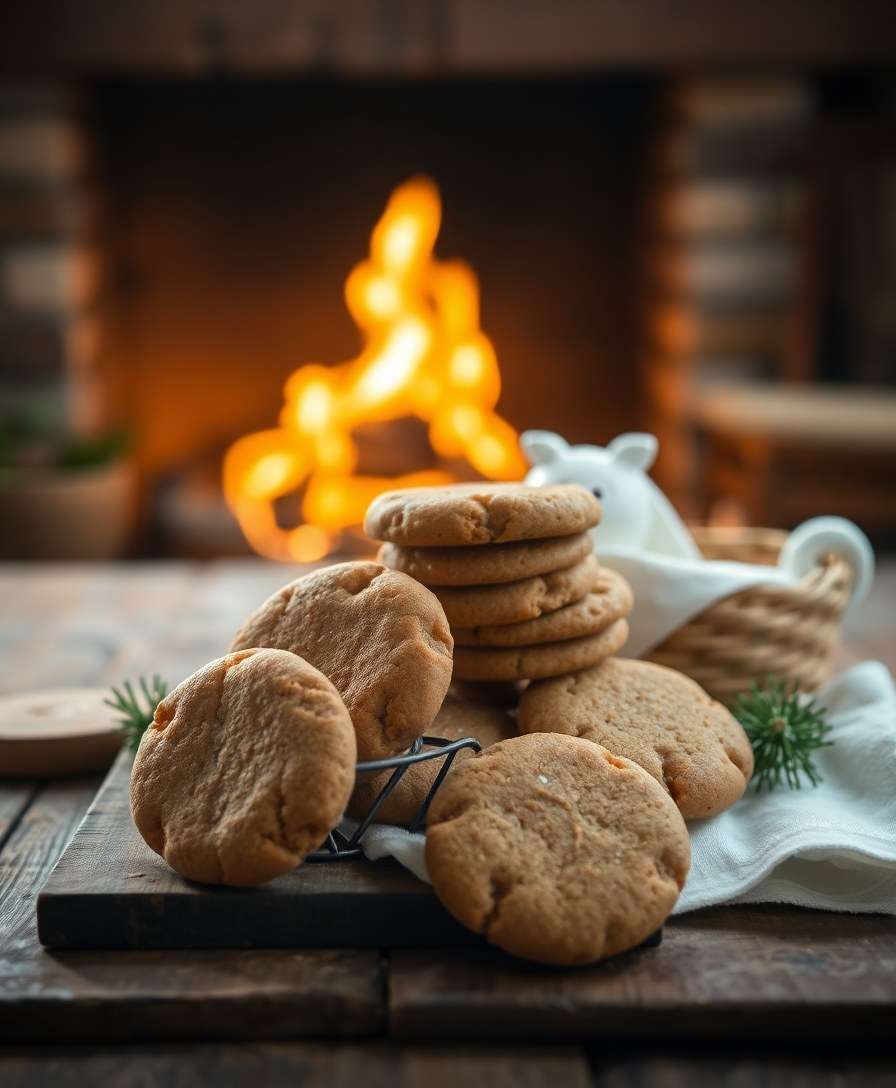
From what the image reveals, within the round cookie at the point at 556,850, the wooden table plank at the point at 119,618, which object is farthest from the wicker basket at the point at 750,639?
the wooden table plank at the point at 119,618

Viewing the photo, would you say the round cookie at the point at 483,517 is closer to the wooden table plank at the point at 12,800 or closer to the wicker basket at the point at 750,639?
the wicker basket at the point at 750,639

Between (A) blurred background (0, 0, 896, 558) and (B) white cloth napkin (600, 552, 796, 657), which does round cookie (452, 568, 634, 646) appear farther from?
(A) blurred background (0, 0, 896, 558)

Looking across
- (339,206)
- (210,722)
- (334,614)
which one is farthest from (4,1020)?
(339,206)

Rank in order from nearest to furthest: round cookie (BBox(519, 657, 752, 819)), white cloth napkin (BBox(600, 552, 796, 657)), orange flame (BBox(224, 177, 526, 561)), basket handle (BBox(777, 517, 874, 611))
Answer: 1. round cookie (BBox(519, 657, 752, 819))
2. white cloth napkin (BBox(600, 552, 796, 657))
3. basket handle (BBox(777, 517, 874, 611))
4. orange flame (BBox(224, 177, 526, 561))

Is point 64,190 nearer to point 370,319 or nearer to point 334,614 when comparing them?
point 370,319

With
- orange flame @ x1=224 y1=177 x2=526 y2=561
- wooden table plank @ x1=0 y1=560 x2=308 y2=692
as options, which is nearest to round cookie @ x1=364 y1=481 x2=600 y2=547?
wooden table plank @ x1=0 y1=560 x2=308 y2=692

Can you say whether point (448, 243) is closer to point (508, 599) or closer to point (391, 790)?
point (508, 599)
